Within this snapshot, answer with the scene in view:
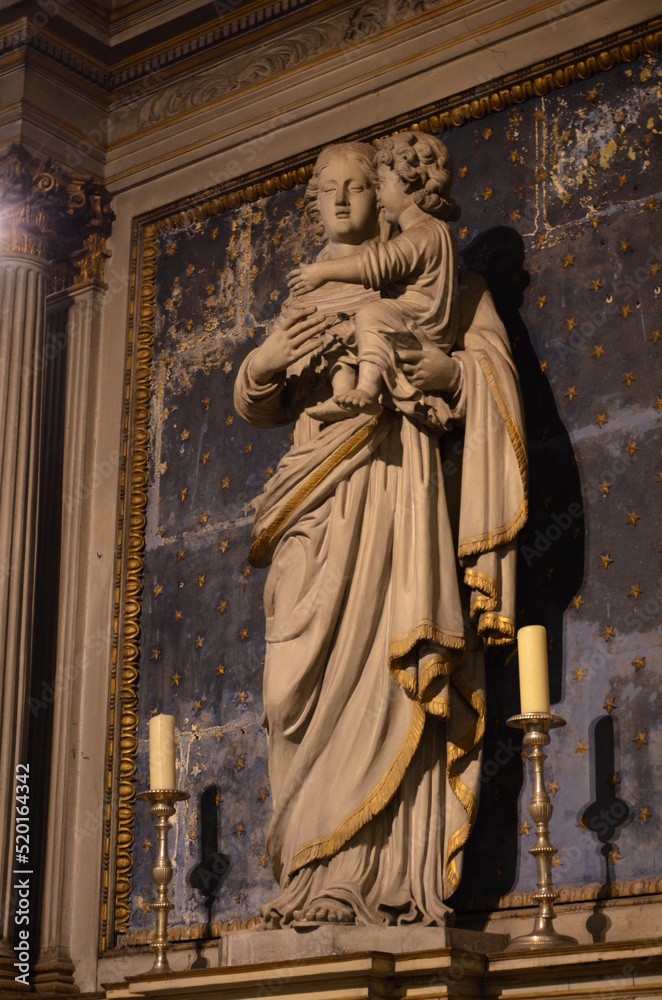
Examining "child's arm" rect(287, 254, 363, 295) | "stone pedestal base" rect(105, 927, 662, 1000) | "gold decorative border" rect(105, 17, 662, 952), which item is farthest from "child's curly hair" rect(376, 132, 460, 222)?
"stone pedestal base" rect(105, 927, 662, 1000)

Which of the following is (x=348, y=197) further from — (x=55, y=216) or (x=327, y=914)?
(x=327, y=914)

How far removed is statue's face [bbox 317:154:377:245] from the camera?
6105mm

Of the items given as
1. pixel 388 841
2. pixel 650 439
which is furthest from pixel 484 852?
pixel 650 439

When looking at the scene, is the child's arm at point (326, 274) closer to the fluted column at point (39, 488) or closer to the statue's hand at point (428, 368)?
the statue's hand at point (428, 368)

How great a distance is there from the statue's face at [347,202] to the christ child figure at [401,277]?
0.06 m

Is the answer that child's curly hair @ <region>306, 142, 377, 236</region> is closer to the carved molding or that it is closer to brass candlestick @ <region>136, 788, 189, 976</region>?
the carved molding

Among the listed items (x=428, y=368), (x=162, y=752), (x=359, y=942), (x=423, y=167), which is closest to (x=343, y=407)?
(x=428, y=368)

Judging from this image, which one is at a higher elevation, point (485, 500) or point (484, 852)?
point (485, 500)

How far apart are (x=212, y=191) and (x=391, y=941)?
3.79m

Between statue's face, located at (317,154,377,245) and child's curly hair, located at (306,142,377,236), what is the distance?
0.01 metres

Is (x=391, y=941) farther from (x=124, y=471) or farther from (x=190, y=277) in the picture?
(x=190, y=277)

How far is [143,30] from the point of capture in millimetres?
7766

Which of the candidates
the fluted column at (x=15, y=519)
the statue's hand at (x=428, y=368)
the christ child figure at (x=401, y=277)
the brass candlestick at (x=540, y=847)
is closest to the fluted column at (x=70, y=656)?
the fluted column at (x=15, y=519)

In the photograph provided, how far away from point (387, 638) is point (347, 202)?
5.33 ft
